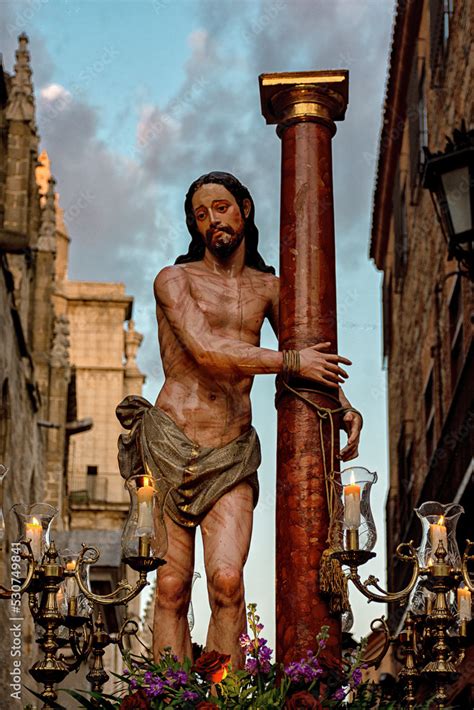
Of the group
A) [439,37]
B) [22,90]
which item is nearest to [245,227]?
[439,37]

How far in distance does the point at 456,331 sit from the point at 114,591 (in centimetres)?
1329

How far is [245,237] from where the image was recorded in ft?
31.7

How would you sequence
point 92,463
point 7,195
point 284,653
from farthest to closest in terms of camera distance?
point 92,463 < point 7,195 < point 284,653

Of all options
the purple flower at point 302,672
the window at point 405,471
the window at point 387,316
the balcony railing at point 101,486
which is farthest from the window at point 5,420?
the balcony railing at point 101,486

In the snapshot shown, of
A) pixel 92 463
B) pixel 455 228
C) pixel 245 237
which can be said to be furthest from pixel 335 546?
pixel 92 463

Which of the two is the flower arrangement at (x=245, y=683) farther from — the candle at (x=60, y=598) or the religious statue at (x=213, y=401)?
the candle at (x=60, y=598)

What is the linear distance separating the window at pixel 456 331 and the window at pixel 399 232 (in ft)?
28.9

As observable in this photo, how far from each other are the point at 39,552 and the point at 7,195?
2296 centimetres

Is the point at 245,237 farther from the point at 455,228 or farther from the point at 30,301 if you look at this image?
the point at 30,301

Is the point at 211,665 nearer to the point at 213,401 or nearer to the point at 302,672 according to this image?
the point at 302,672

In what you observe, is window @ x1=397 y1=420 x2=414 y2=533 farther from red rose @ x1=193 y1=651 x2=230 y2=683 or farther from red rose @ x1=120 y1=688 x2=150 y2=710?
red rose @ x1=120 y1=688 x2=150 y2=710

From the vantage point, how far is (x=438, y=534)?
29.4ft

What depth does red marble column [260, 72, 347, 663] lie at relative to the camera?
8711mm

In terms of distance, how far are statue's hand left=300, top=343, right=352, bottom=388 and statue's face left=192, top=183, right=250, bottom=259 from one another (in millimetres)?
827
